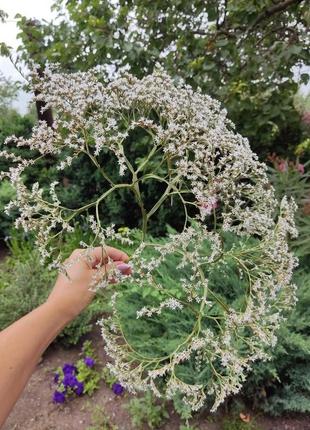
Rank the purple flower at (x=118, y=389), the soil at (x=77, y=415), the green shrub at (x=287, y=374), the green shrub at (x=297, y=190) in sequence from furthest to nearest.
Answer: the green shrub at (x=297, y=190) → the purple flower at (x=118, y=389) → the soil at (x=77, y=415) → the green shrub at (x=287, y=374)

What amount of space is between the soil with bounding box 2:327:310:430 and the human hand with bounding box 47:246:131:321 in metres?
1.64

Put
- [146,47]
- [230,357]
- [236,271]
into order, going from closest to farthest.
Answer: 1. [230,357]
2. [236,271]
3. [146,47]

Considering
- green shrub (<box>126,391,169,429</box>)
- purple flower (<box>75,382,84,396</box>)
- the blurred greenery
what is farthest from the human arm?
the blurred greenery

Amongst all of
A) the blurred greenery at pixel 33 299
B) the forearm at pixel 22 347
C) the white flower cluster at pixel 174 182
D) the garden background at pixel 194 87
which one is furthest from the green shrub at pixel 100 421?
the forearm at pixel 22 347

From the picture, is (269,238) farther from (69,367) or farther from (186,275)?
(69,367)

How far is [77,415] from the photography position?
103 inches

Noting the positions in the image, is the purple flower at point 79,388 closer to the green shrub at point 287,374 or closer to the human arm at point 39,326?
the green shrub at point 287,374

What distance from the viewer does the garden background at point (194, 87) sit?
7.64 ft

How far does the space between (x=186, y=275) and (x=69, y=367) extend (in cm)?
104

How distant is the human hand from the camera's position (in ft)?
3.38

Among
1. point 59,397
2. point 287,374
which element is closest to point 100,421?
point 59,397

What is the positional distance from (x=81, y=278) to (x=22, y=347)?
0.68 feet

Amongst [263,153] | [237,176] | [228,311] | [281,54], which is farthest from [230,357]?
→ [263,153]

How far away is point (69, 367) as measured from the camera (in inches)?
112
